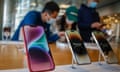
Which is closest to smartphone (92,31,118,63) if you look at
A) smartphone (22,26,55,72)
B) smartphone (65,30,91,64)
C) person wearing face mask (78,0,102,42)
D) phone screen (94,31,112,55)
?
phone screen (94,31,112,55)

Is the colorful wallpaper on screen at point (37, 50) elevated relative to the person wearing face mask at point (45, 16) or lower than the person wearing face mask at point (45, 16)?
lower

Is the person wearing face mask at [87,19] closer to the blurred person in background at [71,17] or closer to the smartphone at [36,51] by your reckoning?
the blurred person in background at [71,17]

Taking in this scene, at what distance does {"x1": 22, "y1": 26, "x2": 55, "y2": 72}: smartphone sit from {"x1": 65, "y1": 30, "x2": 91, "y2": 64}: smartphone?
0.60 feet

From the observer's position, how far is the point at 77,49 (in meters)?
1.01

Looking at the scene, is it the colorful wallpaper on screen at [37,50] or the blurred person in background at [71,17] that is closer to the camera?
the colorful wallpaper on screen at [37,50]

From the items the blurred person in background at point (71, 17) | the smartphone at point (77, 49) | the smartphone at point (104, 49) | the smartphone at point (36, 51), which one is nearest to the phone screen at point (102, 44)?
the smartphone at point (104, 49)

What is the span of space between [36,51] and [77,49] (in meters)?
0.27

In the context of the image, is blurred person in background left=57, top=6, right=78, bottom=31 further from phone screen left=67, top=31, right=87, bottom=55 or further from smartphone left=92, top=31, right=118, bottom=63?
phone screen left=67, top=31, right=87, bottom=55

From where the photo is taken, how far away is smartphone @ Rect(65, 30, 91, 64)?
96 centimetres

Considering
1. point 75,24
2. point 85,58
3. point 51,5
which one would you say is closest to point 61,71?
point 85,58

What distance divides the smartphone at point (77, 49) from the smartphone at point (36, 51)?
0.18 meters

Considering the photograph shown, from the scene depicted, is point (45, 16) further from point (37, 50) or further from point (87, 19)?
point (37, 50)

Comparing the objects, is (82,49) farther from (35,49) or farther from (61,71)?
(35,49)

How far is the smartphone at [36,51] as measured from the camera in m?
0.76
